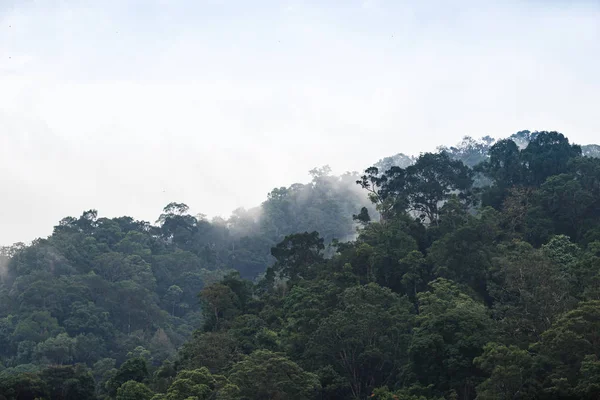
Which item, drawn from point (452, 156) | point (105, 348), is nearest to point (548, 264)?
point (105, 348)

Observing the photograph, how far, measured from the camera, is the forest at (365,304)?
2753cm

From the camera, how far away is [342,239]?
79.1 metres

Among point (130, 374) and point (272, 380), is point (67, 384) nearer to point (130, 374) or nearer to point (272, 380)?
point (130, 374)

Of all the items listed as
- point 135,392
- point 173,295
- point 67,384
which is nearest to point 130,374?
point 67,384

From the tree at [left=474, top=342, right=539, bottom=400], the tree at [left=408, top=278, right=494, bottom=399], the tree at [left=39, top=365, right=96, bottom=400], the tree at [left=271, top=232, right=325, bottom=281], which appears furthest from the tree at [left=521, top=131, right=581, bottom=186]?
the tree at [left=39, top=365, right=96, bottom=400]

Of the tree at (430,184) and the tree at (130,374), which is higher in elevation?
the tree at (430,184)

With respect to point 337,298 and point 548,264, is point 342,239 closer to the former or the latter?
point 337,298

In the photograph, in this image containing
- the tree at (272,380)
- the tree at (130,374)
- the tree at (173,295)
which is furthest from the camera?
the tree at (173,295)

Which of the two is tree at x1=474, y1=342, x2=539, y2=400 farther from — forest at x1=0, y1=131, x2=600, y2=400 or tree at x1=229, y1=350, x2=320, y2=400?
tree at x1=229, y1=350, x2=320, y2=400

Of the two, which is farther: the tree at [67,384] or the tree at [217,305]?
the tree at [217,305]

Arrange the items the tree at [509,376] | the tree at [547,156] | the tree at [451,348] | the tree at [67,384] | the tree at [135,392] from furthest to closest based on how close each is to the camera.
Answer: the tree at [547,156] < the tree at [67,384] < the tree at [135,392] < the tree at [451,348] < the tree at [509,376]

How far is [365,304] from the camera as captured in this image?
32188 millimetres

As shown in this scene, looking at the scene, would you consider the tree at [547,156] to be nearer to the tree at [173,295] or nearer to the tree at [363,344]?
the tree at [363,344]

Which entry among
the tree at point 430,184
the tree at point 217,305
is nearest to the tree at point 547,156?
the tree at point 430,184
